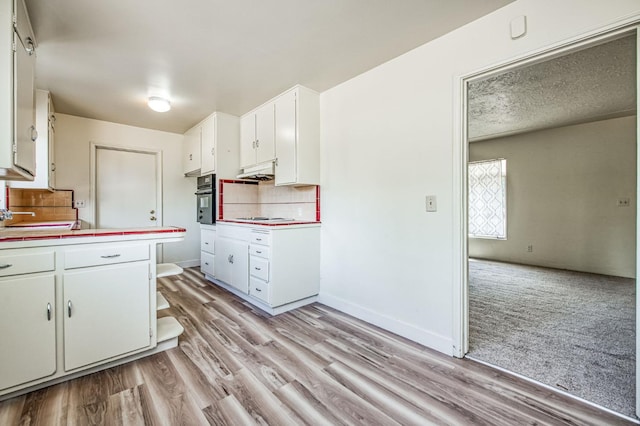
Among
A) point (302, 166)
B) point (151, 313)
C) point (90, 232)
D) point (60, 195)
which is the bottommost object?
point (151, 313)

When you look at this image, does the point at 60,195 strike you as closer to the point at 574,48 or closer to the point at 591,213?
the point at 574,48

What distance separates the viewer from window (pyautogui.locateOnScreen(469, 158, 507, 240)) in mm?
5293

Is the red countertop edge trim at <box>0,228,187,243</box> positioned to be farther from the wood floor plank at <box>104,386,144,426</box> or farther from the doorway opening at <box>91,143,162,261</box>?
the doorway opening at <box>91,143,162,261</box>

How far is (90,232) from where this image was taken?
5.77 ft

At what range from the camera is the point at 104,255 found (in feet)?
5.73

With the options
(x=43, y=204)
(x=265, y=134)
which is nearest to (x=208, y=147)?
(x=265, y=134)

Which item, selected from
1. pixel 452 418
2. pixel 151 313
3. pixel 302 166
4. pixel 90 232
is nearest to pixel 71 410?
pixel 151 313

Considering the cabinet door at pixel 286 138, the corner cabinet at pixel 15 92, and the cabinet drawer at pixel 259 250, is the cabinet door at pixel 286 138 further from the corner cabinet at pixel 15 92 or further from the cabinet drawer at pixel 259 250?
the corner cabinet at pixel 15 92

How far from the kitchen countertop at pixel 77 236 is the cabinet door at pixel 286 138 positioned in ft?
4.48

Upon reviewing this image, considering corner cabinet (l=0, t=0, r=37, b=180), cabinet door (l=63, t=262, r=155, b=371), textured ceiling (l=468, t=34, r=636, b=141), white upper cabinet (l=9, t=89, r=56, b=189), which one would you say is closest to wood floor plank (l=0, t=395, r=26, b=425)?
cabinet door (l=63, t=262, r=155, b=371)

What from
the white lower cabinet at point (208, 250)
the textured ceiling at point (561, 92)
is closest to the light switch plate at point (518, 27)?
the textured ceiling at point (561, 92)

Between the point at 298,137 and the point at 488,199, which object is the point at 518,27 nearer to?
the point at 298,137

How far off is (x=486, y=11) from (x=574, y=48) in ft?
1.86

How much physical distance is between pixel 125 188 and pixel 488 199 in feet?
21.1
